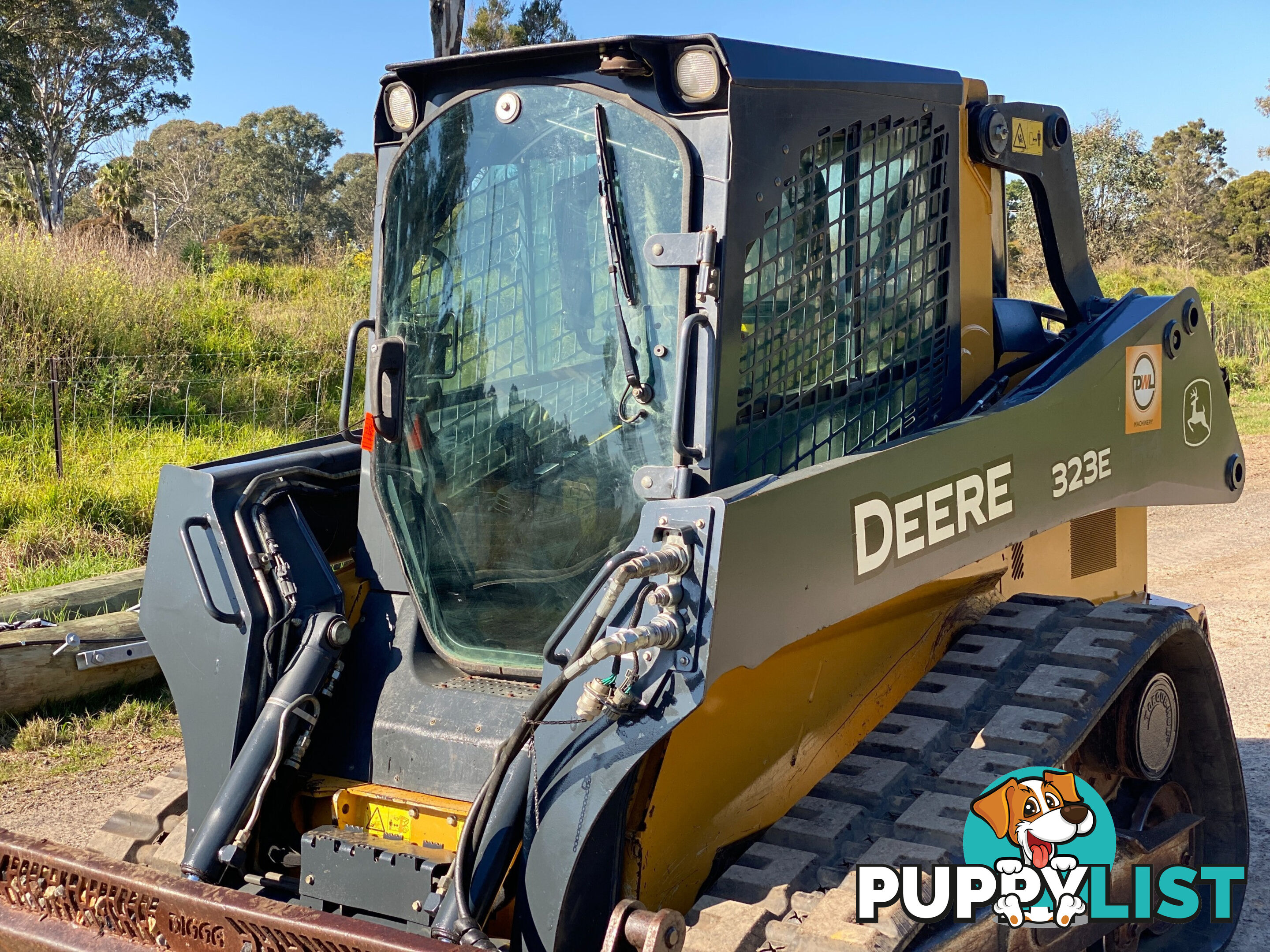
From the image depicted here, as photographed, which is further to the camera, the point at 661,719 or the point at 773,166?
the point at 773,166

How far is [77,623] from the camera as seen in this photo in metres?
6.45

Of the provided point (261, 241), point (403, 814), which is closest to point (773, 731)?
point (403, 814)

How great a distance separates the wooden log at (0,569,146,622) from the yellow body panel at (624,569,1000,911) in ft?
14.9

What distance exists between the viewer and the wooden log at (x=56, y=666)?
5984 millimetres

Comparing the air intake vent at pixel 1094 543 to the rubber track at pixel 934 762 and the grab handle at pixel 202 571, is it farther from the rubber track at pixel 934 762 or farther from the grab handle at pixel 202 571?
the grab handle at pixel 202 571

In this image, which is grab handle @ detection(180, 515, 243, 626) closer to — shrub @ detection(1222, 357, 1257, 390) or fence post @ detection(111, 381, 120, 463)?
fence post @ detection(111, 381, 120, 463)

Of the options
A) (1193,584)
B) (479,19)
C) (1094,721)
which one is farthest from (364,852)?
(479,19)

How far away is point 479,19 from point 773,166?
27.7m

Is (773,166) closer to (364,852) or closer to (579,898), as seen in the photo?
(579,898)

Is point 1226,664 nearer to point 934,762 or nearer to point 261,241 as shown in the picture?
point 934,762

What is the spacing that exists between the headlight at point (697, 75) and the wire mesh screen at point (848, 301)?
0.30 meters

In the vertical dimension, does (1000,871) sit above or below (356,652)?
below

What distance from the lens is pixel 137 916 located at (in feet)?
8.38

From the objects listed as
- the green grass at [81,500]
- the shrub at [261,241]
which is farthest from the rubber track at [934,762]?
the shrub at [261,241]
